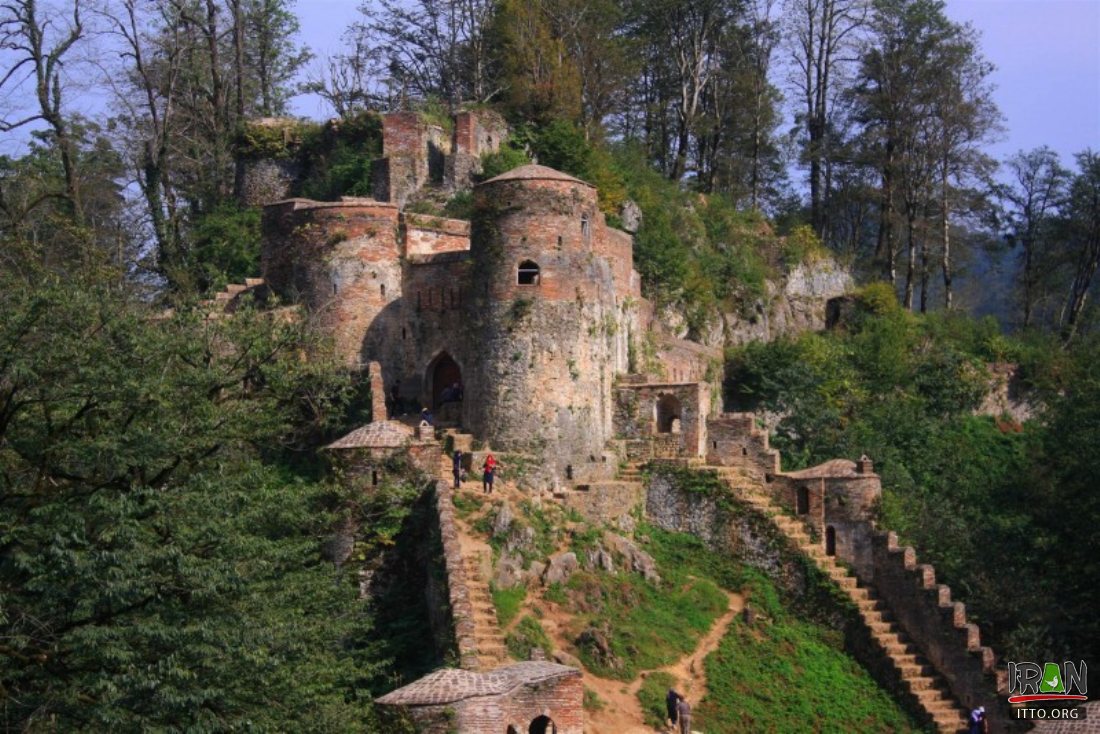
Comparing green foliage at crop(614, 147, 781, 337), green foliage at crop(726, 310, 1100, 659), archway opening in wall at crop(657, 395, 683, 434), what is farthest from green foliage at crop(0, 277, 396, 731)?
green foliage at crop(614, 147, 781, 337)

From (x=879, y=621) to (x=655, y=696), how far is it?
6357mm

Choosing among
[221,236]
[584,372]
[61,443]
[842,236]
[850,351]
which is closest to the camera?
[61,443]

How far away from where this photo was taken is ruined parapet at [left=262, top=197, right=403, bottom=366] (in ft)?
122

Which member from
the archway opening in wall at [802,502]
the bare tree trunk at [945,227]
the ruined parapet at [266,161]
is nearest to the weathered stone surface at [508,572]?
the archway opening in wall at [802,502]

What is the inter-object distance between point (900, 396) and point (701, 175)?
15419 millimetres

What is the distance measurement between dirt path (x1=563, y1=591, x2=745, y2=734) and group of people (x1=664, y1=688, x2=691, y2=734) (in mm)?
502

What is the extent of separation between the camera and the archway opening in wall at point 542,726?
25.6 meters

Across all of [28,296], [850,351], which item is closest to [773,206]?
[850,351]

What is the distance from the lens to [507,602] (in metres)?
31.2

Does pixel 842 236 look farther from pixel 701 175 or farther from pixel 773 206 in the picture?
pixel 701 175

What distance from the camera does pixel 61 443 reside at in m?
24.4

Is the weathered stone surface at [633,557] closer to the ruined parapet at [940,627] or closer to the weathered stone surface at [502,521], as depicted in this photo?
the weathered stone surface at [502,521]

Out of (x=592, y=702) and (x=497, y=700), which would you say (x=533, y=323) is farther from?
(x=497, y=700)

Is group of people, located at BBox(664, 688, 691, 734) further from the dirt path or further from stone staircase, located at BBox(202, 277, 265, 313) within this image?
stone staircase, located at BBox(202, 277, 265, 313)
